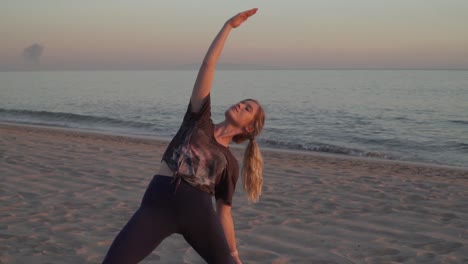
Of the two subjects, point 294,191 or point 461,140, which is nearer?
point 294,191

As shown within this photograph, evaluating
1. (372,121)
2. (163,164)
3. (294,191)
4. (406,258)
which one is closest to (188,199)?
(163,164)

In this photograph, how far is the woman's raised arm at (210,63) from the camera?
10.3 feet

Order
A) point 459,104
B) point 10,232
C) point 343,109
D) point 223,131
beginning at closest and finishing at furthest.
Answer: point 223,131, point 10,232, point 343,109, point 459,104

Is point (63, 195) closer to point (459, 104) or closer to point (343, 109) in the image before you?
point (343, 109)

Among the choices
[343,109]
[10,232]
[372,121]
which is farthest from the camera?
[343,109]

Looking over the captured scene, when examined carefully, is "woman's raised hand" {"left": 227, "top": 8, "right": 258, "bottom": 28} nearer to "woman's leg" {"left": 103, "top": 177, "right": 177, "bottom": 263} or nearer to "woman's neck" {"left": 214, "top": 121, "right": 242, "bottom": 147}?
"woman's neck" {"left": 214, "top": 121, "right": 242, "bottom": 147}

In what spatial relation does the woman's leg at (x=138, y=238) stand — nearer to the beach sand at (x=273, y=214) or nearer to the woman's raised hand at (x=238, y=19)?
the woman's raised hand at (x=238, y=19)

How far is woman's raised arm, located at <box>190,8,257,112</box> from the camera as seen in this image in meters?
3.13

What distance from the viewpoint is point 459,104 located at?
36.6m

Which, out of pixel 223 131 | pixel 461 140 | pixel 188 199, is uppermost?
pixel 223 131

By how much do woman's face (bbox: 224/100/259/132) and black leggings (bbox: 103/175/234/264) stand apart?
0.53 meters

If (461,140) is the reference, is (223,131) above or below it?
above

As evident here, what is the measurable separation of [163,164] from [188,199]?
310 millimetres

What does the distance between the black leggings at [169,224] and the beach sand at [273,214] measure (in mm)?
1763
